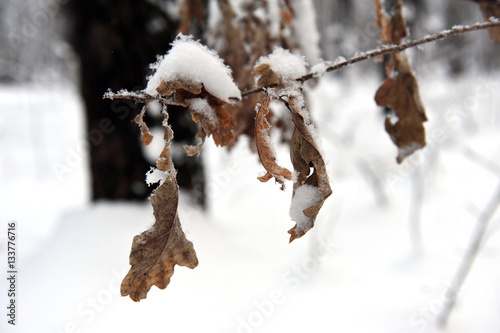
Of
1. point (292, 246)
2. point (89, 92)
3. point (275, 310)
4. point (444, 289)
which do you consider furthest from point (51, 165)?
point (444, 289)

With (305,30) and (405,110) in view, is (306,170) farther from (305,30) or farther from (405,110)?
(305,30)

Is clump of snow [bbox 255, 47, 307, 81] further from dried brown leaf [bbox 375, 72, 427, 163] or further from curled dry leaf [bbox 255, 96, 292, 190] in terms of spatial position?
dried brown leaf [bbox 375, 72, 427, 163]

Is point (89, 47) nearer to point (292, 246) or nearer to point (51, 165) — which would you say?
point (292, 246)

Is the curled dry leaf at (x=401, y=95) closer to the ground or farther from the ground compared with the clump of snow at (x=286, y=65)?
farther from the ground

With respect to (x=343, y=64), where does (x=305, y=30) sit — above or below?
above

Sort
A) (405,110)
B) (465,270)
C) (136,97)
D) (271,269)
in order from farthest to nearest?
(271,269) < (465,270) < (405,110) < (136,97)

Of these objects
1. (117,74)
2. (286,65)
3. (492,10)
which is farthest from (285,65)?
(117,74)

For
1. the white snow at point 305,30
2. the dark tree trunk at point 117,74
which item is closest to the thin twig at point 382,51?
the white snow at point 305,30

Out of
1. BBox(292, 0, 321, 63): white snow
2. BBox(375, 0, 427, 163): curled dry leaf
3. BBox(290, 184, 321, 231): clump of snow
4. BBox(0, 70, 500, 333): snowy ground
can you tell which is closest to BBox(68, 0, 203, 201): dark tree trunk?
BBox(0, 70, 500, 333): snowy ground

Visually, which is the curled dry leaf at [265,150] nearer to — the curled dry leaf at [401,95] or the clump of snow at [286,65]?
the clump of snow at [286,65]
